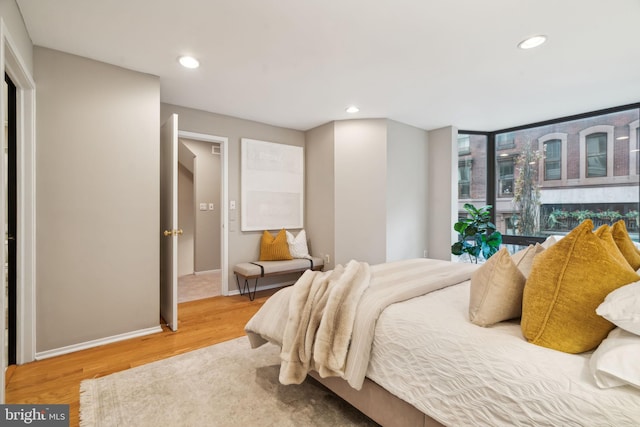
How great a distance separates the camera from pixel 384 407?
1.45 m

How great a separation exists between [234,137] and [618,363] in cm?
410

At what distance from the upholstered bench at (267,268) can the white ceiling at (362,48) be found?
2.02 m

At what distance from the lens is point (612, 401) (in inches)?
34.0

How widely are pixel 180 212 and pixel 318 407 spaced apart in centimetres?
472

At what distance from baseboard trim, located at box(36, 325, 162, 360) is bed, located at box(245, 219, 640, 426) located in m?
1.61

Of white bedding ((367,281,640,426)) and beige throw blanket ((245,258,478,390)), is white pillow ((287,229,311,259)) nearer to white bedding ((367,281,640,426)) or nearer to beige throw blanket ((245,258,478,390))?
beige throw blanket ((245,258,478,390))

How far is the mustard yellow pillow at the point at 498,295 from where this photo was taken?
1317 mm

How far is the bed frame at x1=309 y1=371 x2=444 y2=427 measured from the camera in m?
1.32

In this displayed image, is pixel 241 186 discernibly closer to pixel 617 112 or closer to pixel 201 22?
pixel 201 22

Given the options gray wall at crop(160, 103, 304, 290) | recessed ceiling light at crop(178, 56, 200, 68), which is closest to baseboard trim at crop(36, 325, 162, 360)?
gray wall at crop(160, 103, 304, 290)

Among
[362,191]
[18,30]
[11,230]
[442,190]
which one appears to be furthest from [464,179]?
[11,230]

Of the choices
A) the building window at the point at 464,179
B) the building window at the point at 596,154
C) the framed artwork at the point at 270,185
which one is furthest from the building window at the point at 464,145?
the framed artwork at the point at 270,185

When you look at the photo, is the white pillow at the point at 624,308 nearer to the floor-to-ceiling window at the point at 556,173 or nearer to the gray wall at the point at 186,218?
the floor-to-ceiling window at the point at 556,173

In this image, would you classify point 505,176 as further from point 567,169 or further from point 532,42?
point 532,42
